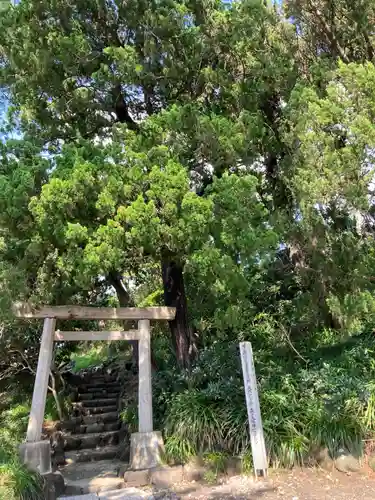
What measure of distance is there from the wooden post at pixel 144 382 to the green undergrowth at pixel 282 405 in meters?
0.33

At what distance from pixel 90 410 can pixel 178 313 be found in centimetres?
538

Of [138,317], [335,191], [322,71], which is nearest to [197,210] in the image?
[335,191]

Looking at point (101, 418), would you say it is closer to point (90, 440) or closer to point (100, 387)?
point (90, 440)

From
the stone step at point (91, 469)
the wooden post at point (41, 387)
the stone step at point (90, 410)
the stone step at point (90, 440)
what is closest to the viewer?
the wooden post at point (41, 387)

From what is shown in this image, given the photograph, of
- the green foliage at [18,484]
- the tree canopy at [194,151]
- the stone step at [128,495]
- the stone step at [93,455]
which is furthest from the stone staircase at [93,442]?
the tree canopy at [194,151]

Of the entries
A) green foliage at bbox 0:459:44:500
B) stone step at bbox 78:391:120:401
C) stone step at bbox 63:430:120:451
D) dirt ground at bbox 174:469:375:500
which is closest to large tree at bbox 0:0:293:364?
dirt ground at bbox 174:469:375:500

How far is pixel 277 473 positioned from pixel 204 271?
102 inches

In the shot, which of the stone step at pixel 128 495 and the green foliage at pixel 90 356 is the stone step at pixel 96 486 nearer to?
the stone step at pixel 128 495

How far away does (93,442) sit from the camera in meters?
9.18

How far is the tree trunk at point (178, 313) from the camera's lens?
718 cm

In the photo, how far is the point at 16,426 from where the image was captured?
9.05m

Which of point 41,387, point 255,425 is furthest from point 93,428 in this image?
point 255,425

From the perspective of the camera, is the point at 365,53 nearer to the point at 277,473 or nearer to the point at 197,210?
the point at 197,210

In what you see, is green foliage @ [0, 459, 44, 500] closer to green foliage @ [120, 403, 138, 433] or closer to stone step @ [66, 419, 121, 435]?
green foliage @ [120, 403, 138, 433]
